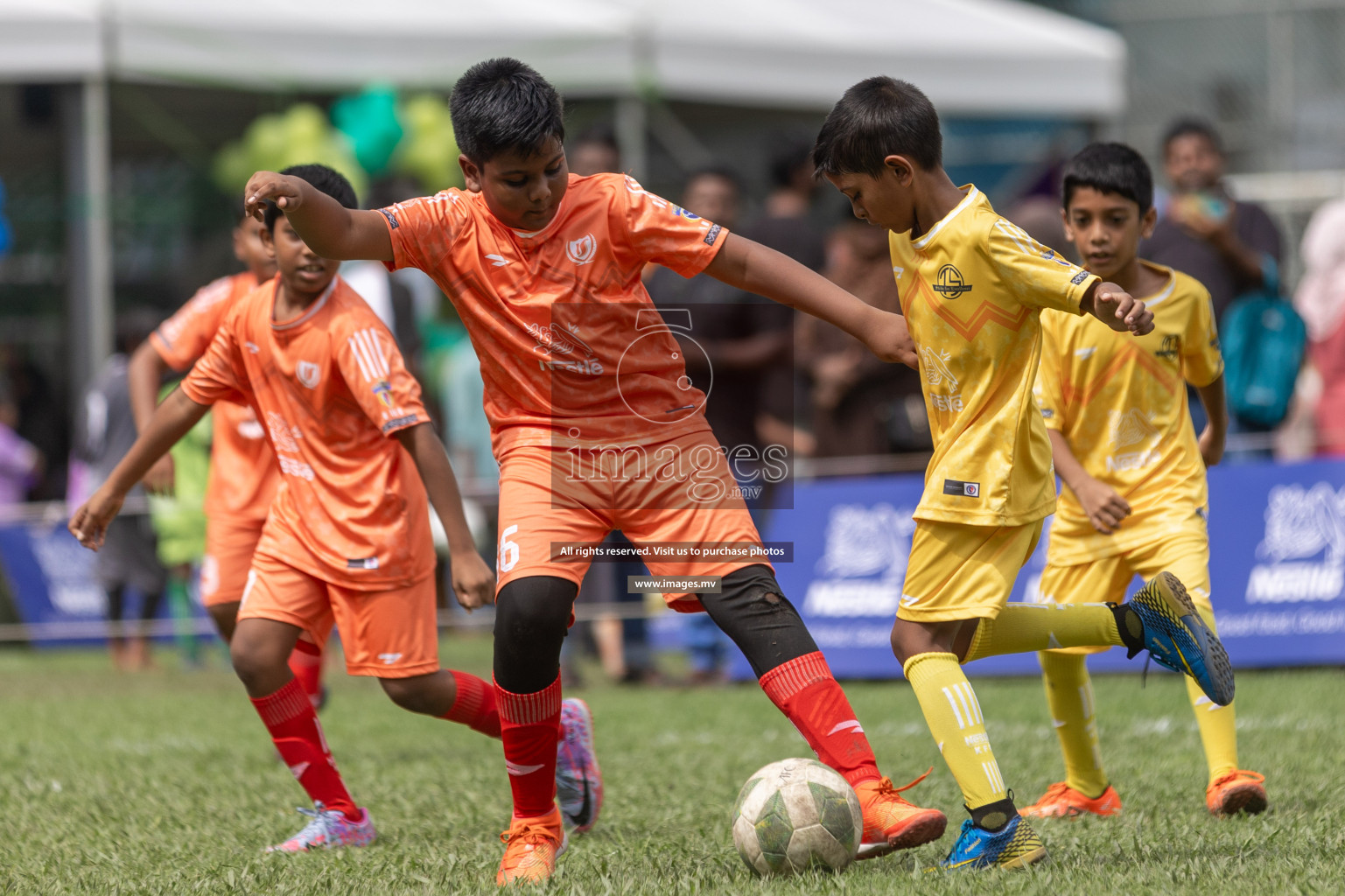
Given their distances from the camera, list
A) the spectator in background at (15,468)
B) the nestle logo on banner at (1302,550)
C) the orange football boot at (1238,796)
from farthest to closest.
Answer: the spectator in background at (15,468), the nestle logo on banner at (1302,550), the orange football boot at (1238,796)

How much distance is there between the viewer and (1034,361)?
3.91 meters

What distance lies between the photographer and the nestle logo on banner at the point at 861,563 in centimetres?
852

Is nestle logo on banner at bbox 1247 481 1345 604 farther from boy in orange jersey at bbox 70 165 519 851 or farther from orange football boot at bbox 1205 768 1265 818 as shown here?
boy in orange jersey at bbox 70 165 519 851

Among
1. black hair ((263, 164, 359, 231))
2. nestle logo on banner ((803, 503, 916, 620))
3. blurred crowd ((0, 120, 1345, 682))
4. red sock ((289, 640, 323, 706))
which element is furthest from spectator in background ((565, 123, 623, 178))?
red sock ((289, 640, 323, 706))

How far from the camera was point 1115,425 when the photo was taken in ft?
15.9

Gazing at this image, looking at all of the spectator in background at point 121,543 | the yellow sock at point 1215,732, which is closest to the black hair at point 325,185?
the yellow sock at point 1215,732

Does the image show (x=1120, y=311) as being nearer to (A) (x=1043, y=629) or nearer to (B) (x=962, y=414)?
(B) (x=962, y=414)

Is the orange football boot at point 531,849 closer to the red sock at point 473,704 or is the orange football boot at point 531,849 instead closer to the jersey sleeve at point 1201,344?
the red sock at point 473,704

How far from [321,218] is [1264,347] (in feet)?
19.6

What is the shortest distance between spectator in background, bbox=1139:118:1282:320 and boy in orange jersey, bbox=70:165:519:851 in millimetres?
4615

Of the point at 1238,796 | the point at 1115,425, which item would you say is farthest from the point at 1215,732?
the point at 1115,425

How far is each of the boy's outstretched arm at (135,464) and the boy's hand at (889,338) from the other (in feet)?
6.95

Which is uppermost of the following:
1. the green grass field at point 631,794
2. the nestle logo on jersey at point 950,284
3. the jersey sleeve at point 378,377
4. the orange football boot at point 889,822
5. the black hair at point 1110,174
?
the black hair at point 1110,174

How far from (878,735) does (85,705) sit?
14.5 ft
